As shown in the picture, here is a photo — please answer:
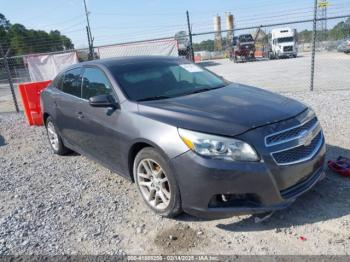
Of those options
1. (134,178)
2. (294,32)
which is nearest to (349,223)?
(134,178)

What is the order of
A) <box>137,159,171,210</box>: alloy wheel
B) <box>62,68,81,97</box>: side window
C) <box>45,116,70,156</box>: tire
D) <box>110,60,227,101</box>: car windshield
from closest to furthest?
<box>137,159,171,210</box>: alloy wheel, <box>110,60,227,101</box>: car windshield, <box>62,68,81,97</box>: side window, <box>45,116,70,156</box>: tire

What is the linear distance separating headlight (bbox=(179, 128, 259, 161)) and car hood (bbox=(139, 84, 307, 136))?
0.07 m

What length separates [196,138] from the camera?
3045mm

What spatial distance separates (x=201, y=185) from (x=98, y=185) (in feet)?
6.62

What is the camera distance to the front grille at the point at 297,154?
2.98 meters

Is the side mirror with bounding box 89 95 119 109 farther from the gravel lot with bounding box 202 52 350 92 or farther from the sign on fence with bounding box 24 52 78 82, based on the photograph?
the sign on fence with bounding box 24 52 78 82

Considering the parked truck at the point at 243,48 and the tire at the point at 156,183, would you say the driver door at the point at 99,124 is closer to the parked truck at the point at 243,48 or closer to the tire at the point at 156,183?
the tire at the point at 156,183

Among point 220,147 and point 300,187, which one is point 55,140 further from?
point 300,187

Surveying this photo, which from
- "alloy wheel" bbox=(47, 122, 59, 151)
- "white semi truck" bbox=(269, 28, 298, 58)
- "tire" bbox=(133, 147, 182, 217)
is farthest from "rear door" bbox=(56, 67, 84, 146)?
"white semi truck" bbox=(269, 28, 298, 58)

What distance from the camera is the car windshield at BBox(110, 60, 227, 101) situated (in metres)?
3.95

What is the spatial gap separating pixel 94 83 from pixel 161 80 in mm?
919

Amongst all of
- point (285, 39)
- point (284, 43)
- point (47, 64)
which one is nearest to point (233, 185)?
point (47, 64)

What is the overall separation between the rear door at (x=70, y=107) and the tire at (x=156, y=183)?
1.44m

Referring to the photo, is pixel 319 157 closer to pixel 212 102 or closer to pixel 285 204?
pixel 285 204
